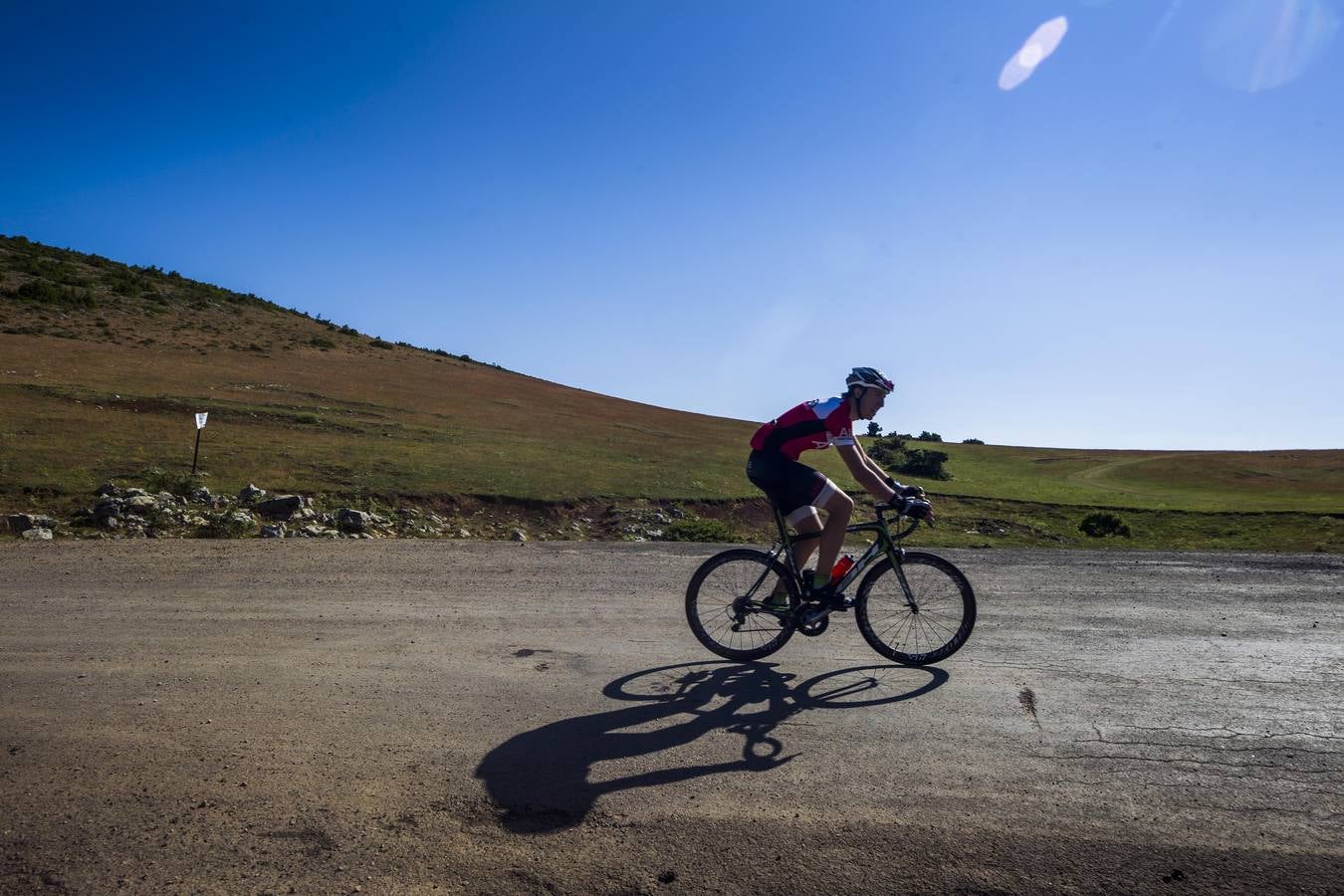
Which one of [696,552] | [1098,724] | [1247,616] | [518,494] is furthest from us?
[518,494]

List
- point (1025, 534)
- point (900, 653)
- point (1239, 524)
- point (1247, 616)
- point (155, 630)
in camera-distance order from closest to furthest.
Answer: point (900, 653) < point (155, 630) < point (1247, 616) < point (1025, 534) < point (1239, 524)

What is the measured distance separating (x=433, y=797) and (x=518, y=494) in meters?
13.8

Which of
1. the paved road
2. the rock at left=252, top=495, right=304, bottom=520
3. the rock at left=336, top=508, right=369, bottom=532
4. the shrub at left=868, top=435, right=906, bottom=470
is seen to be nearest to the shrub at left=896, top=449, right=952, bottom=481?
the shrub at left=868, top=435, right=906, bottom=470

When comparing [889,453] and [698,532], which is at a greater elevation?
[889,453]

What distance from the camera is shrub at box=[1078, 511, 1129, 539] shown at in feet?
65.7

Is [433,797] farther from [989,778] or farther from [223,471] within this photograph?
[223,471]

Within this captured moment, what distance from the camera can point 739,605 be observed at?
6.14 metres

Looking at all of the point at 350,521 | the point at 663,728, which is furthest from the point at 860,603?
the point at 350,521

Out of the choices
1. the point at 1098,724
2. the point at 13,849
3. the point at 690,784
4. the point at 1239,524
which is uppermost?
the point at 1239,524

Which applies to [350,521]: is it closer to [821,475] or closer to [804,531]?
[804,531]

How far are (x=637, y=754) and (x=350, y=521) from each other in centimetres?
1078

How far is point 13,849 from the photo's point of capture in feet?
10.1

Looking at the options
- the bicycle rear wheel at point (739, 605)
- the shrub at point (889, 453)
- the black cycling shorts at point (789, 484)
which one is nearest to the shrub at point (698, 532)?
the bicycle rear wheel at point (739, 605)

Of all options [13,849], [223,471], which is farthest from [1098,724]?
[223,471]
